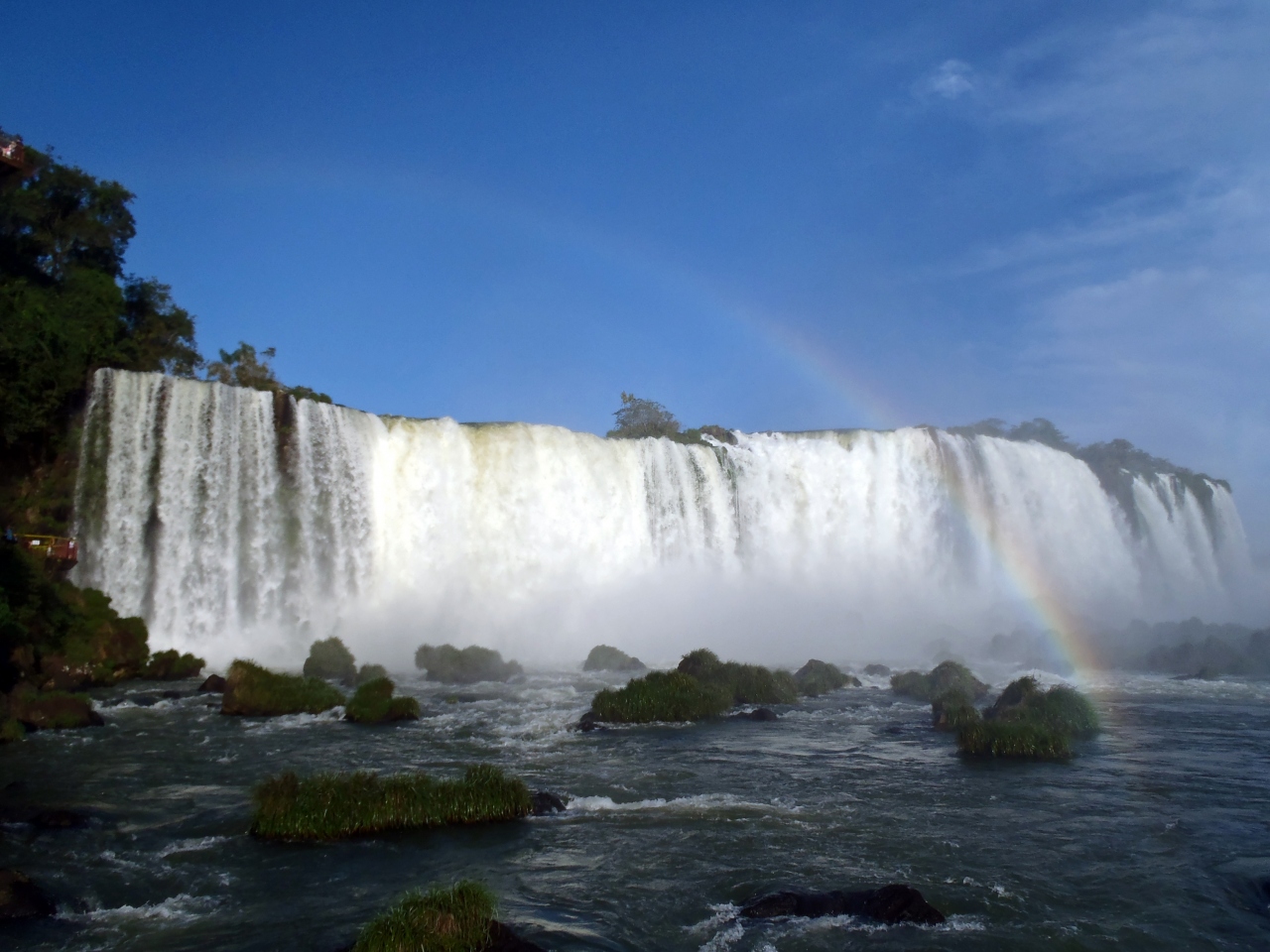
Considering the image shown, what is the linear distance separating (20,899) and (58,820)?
102 inches

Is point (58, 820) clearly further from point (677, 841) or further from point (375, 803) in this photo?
point (677, 841)

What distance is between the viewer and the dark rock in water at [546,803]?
33.6 feet

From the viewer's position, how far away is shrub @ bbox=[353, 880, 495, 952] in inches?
237

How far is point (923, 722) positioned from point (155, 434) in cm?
2056

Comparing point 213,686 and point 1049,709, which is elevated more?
point 213,686

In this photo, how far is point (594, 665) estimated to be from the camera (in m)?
25.6

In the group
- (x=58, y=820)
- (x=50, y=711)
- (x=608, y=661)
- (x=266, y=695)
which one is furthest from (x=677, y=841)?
(x=608, y=661)

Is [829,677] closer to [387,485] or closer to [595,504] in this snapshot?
[595,504]

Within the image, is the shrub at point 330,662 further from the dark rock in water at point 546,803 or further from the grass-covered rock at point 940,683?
the grass-covered rock at point 940,683

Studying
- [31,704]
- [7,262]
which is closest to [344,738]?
[31,704]

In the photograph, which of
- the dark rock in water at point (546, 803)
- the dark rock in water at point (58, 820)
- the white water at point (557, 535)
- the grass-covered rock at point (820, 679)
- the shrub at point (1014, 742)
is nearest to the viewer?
the dark rock in water at point (58, 820)

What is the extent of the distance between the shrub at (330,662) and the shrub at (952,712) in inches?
509

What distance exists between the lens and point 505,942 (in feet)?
20.6

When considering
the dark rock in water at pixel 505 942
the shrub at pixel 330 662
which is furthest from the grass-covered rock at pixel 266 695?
the dark rock in water at pixel 505 942
